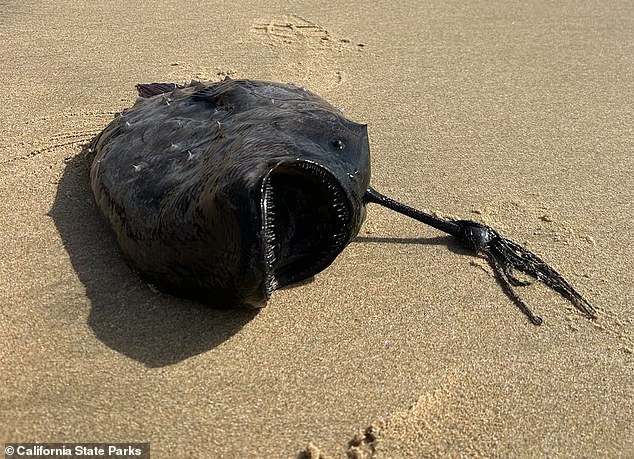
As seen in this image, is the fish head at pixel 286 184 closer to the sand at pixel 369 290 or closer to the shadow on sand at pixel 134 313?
the shadow on sand at pixel 134 313

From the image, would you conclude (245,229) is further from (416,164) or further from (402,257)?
(416,164)

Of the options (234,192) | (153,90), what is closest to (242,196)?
(234,192)

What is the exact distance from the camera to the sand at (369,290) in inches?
99.4

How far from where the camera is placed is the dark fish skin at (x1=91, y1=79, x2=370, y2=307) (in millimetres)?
2352

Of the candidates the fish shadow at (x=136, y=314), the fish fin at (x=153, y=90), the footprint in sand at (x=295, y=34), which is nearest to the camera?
the fish shadow at (x=136, y=314)

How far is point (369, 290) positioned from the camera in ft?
10.5

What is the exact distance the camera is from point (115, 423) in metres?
2.46

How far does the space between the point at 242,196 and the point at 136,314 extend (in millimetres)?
1012

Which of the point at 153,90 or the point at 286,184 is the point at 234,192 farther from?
the point at 153,90

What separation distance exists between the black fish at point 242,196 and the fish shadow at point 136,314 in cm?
11

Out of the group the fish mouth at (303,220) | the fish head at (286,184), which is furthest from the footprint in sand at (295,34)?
the fish mouth at (303,220)

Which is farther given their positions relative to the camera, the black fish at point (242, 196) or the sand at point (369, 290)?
the sand at point (369, 290)

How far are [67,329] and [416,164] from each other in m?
2.44

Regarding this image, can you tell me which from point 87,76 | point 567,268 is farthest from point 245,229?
Result: point 87,76
